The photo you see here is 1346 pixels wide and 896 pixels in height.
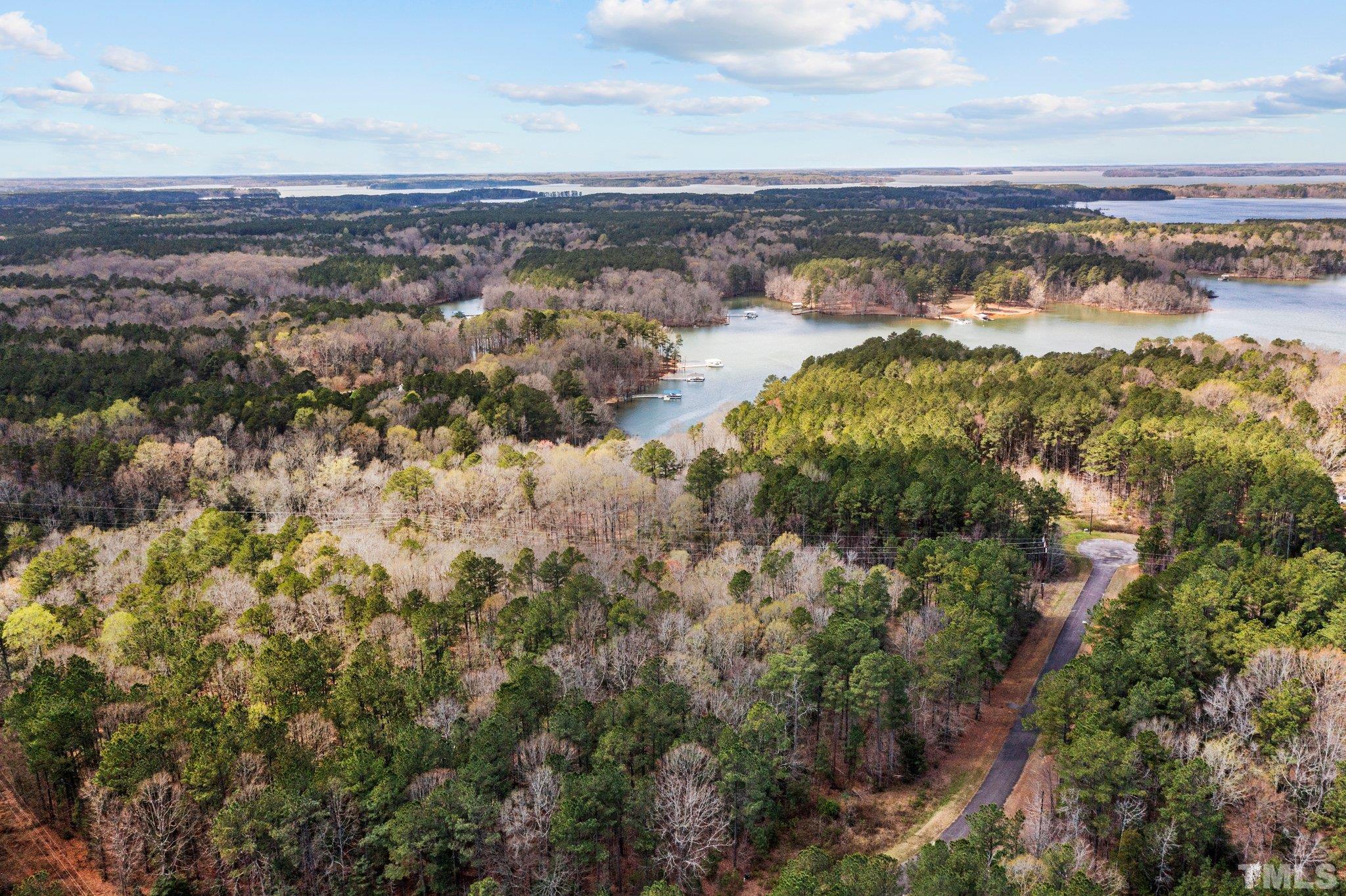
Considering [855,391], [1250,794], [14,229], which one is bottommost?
[1250,794]

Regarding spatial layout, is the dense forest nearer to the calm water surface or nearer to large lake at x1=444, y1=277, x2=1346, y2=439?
large lake at x1=444, y1=277, x2=1346, y2=439

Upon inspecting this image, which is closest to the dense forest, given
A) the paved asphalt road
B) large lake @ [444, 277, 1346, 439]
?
the paved asphalt road

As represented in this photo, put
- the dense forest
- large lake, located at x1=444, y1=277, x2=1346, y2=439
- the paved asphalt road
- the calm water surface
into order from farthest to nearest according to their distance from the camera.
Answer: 1. large lake, located at x1=444, y1=277, x2=1346, y2=439
2. the calm water surface
3. the paved asphalt road
4. the dense forest

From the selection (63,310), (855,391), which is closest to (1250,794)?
(855,391)

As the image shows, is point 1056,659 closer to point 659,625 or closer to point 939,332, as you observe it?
point 659,625

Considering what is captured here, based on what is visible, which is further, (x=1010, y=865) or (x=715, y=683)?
(x=715, y=683)

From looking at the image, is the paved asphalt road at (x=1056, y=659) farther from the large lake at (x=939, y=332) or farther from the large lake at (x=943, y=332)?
the large lake at (x=943, y=332)

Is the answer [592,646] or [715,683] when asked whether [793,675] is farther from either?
[592,646]
